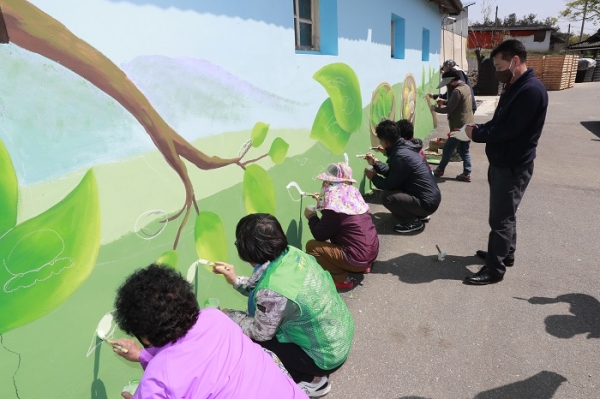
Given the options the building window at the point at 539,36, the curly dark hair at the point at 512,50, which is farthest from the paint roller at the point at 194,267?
the building window at the point at 539,36

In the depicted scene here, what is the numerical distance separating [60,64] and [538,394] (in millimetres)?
2963

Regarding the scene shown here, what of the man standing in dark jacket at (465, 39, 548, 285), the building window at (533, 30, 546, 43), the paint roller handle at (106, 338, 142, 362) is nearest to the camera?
the paint roller handle at (106, 338, 142, 362)

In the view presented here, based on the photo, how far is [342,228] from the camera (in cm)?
331

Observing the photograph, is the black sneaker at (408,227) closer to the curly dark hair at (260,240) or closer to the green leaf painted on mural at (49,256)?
the curly dark hair at (260,240)

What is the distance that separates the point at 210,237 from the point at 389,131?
2.41 meters

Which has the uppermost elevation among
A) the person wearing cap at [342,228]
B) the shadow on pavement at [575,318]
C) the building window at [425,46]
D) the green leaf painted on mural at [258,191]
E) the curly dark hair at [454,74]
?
the building window at [425,46]

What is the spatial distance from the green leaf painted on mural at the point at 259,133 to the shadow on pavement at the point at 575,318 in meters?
2.45

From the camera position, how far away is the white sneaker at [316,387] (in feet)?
7.79

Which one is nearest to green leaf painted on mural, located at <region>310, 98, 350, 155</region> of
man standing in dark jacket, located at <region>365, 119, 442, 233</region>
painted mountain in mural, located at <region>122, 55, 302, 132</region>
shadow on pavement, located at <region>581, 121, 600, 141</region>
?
man standing in dark jacket, located at <region>365, 119, 442, 233</region>

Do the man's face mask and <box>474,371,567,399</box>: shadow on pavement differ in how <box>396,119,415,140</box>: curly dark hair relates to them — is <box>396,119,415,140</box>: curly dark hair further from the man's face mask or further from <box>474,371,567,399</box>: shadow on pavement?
<box>474,371,567,399</box>: shadow on pavement

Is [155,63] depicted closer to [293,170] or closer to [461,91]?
[293,170]

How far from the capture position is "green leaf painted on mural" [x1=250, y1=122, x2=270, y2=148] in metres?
2.84

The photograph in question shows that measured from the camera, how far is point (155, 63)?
2.03 m

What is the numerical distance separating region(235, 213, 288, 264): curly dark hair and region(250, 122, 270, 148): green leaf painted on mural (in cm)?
84
